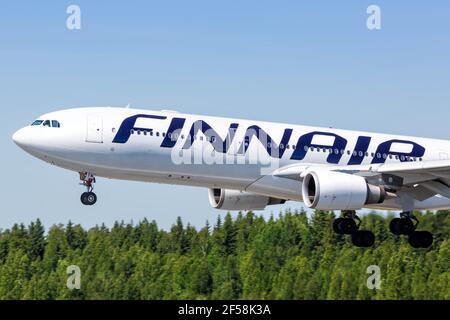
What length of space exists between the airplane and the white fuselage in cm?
4

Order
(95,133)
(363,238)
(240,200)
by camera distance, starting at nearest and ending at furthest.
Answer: (95,133) < (363,238) < (240,200)

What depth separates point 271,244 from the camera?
118 m

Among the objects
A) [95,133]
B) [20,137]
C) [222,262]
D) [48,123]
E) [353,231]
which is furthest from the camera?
[222,262]

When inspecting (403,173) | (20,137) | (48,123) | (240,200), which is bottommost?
(240,200)

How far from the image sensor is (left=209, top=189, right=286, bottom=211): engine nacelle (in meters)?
49.7

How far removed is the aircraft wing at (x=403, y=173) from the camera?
43969mm

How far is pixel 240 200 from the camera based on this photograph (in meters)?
49.9

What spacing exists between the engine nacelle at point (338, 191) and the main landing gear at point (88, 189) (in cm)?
877

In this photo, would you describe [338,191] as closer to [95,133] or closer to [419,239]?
[419,239]

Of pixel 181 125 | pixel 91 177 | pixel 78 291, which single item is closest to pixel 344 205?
pixel 181 125

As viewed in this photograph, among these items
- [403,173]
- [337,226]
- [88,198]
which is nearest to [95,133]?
[88,198]

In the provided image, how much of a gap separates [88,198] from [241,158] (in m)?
6.55

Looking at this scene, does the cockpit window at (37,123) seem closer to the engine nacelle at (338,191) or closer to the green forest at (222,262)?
the engine nacelle at (338,191)

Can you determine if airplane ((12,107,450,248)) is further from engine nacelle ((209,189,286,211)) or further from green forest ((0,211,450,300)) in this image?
green forest ((0,211,450,300))
